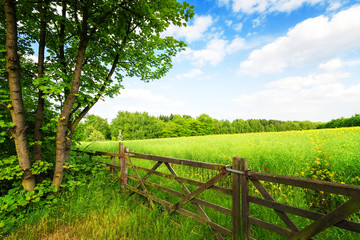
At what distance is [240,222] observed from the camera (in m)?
2.58

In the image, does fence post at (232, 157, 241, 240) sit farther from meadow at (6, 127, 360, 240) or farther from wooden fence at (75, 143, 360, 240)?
meadow at (6, 127, 360, 240)

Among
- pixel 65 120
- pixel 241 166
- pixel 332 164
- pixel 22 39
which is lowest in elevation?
pixel 332 164

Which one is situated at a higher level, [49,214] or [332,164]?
[332,164]

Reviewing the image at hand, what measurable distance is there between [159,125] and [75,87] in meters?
63.2

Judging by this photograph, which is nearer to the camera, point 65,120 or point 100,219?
point 100,219

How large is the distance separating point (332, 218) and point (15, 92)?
20.3ft

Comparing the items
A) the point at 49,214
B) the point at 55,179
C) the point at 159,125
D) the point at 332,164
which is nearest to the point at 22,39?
the point at 55,179

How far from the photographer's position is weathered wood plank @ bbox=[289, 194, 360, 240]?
1.56 m

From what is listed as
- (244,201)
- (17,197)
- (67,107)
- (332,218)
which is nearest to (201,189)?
(244,201)

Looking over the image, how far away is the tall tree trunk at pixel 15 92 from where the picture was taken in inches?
147

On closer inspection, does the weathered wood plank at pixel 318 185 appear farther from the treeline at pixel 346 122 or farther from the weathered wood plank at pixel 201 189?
the treeline at pixel 346 122

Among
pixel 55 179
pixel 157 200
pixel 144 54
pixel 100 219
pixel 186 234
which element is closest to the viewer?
pixel 186 234

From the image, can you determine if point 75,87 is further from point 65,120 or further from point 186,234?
point 186,234

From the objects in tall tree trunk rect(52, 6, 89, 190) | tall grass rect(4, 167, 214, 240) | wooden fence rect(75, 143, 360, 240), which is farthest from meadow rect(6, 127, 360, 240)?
tall tree trunk rect(52, 6, 89, 190)
